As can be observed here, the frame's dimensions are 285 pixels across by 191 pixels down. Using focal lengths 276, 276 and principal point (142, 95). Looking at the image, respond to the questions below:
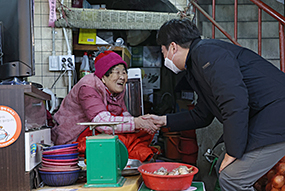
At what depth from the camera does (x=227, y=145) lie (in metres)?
1.25

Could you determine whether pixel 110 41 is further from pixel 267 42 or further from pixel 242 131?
pixel 242 131

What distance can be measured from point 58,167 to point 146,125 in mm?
760

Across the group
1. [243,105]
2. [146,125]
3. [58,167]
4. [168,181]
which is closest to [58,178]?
[58,167]

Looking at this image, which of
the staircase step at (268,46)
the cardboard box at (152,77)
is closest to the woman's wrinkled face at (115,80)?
the staircase step at (268,46)

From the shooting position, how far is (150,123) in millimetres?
1956

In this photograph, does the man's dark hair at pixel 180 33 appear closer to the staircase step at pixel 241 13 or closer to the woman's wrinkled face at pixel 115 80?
the woman's wrinkled face at pixel 115 80

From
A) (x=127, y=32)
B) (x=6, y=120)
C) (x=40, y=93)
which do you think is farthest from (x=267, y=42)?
(x=6, y=120)

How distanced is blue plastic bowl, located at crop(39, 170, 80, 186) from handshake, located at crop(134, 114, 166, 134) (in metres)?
0.69

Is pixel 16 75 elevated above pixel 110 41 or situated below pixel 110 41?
below

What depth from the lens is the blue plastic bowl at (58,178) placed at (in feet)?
4.43

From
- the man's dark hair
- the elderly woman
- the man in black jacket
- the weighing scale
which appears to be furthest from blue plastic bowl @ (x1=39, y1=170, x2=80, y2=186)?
the man's dark hair

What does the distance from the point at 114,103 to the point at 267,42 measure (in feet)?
6.86

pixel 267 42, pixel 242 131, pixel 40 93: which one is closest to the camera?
pixel 242 131

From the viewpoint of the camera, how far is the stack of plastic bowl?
4.44ft
